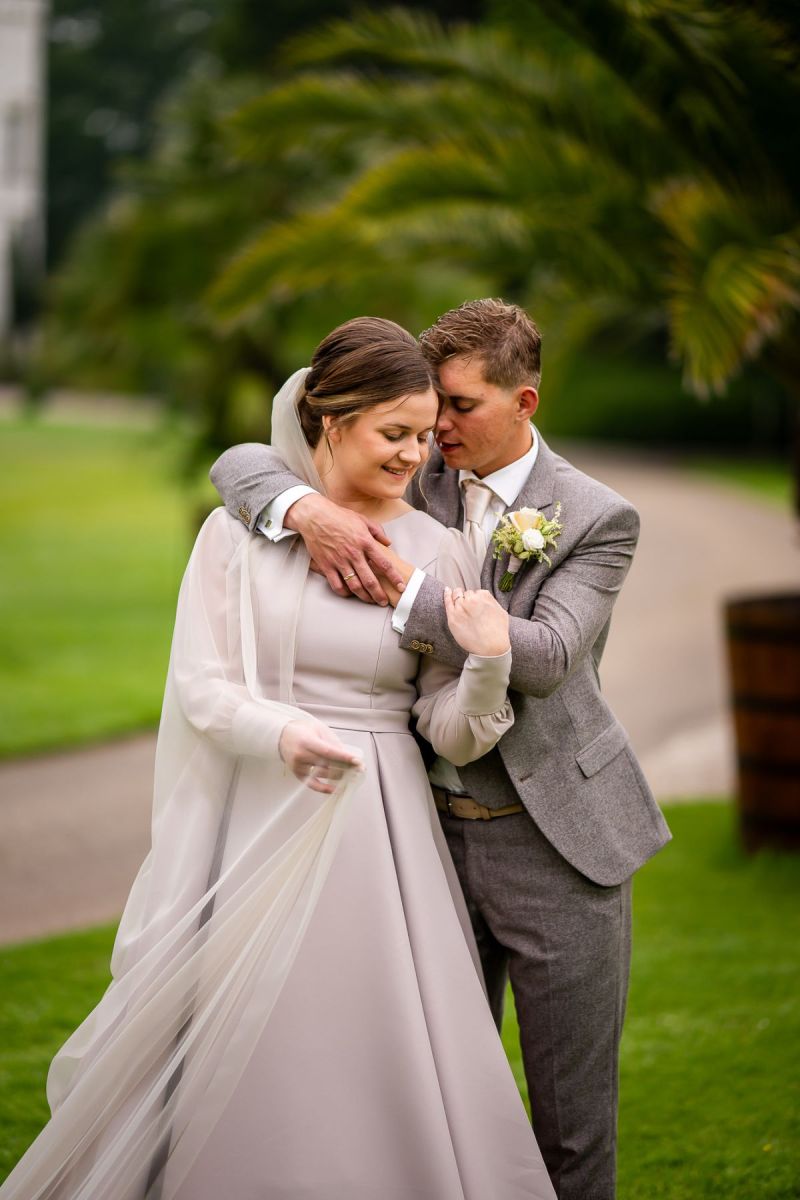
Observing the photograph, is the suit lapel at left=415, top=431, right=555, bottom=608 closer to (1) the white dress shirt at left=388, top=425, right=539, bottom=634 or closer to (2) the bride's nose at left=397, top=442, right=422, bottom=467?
(1) the white dress shirt at left=388, top=425, right=539, bottom=634

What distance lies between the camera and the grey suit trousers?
284cm

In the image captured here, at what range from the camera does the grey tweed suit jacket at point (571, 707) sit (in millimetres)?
2748

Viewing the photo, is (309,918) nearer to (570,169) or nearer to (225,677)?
(225,677)

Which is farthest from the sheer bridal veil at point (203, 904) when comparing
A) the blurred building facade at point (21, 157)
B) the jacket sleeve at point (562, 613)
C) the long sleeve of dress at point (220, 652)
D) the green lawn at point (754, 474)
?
the blurred building facade at point (21, 157)

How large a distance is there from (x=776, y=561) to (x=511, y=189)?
935 centimetres

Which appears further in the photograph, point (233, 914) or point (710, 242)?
point (710, 242)

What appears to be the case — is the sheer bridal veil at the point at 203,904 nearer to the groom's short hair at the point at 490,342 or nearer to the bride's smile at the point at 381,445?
the bride's smile at the point at 381,445

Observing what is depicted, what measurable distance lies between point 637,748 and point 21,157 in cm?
3953

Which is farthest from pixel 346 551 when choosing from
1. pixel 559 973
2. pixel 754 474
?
pixel 754 474

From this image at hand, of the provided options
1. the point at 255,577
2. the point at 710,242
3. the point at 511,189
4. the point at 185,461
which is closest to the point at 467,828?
the point at 255,577

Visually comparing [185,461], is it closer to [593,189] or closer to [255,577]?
[593,189]

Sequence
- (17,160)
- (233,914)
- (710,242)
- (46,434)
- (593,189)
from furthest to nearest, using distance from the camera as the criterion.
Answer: (17,160)
(46,434)
(593,189)
(710,242)
(233,914)

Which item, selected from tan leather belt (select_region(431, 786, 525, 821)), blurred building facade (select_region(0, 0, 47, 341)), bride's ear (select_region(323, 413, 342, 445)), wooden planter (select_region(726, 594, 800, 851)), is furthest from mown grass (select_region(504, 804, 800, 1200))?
blurred building facade (select_region(0, 0, 47, 341))

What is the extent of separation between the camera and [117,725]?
877cm
